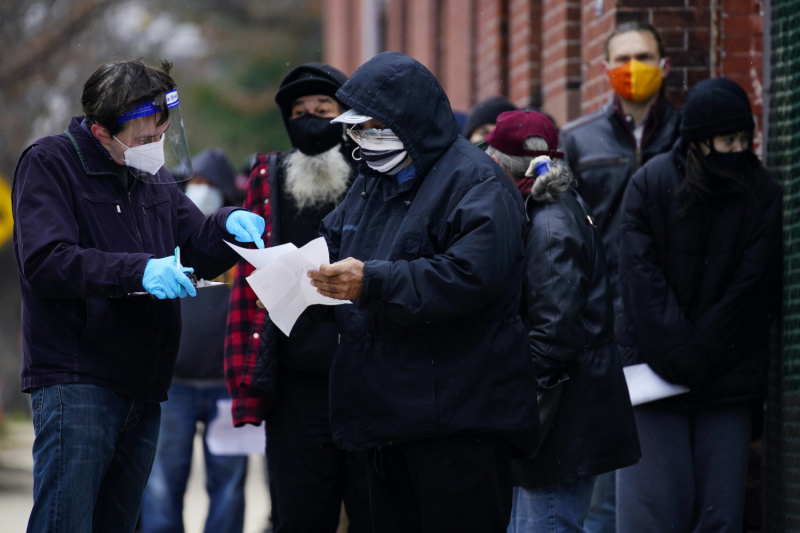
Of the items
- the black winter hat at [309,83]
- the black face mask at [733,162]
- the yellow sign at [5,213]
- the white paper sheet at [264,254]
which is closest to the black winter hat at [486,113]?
the black winter hat at [309,83]

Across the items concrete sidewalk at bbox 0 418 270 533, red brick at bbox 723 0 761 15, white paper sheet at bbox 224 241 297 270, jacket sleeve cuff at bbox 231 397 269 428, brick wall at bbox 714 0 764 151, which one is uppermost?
red brick at bbox 723 0 761 15

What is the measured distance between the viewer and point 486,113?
6609mm

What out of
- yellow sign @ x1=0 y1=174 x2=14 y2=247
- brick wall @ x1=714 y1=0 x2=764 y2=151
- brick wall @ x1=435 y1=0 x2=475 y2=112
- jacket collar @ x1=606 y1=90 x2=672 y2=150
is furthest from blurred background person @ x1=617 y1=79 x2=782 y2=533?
yellow sign @ x1=0 y1=174 x2=14 y2=247

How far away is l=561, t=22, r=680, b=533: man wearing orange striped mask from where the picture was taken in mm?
5712

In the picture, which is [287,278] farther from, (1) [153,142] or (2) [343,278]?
(1) [153,142]

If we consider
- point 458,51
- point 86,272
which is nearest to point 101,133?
point 86,272

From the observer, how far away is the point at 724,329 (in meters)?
4.82

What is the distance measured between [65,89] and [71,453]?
15.8 meters

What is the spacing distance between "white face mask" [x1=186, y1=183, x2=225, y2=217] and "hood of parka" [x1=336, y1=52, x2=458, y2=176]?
3773 millimetres

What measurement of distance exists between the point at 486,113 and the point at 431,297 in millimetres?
3290

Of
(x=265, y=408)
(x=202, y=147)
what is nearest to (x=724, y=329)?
(x=265, y=408)

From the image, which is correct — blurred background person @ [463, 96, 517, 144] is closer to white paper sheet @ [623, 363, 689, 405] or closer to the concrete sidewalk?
white paper sheet @ [623, 363, 689, 405]

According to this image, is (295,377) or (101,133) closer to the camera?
(101,133)

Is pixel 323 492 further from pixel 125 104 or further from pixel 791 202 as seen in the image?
pixel 791 202
